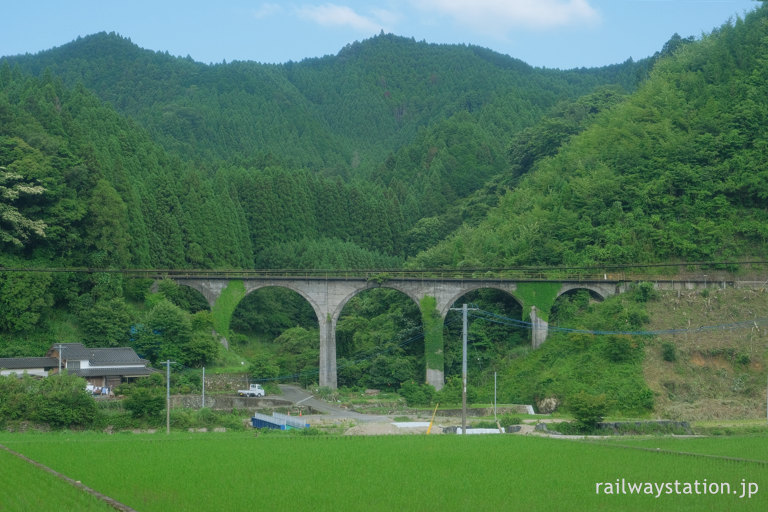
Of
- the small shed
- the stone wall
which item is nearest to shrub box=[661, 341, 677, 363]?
the stone wall

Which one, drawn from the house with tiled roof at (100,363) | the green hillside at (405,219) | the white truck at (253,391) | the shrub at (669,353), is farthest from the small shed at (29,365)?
the shrub at (669,353)

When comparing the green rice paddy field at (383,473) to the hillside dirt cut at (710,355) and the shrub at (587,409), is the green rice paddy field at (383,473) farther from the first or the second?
the hillside dirt cut at (710,355)

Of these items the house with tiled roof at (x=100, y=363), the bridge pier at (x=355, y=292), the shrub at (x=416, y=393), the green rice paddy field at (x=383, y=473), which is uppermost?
the bridge pier at (x=355, y=292)

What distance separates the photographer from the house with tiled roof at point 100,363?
4359 cm

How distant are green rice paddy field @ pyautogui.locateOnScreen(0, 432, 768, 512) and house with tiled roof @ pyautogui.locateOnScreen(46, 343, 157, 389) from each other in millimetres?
14364

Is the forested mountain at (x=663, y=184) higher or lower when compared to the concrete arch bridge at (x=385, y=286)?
higher

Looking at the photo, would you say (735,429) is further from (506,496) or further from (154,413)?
(154,413)

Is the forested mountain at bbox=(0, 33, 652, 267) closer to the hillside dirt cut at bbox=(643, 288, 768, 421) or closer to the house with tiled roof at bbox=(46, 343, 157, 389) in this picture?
the house with tiled roof at bbox=(46, 343, 157, 389)

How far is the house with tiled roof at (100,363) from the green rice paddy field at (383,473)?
14364mm

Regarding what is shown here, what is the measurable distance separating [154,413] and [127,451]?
951 cm

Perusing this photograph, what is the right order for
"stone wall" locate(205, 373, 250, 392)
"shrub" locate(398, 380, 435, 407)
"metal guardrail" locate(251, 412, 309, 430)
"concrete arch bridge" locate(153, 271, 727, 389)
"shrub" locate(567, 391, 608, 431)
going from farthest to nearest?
"concrete arch bridge" locate(153, 271, 727, 389) < "stone wall" locate(205, 373, 250, 392) < "shrub" locate(398, 380, 435, 407) < "metal guardrail" locate(251, 412, 309, 430) < "shrub" locate(567, 391, 608, 431)

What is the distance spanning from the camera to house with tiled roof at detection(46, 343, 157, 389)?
43.6m

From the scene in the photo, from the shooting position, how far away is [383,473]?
73.7ft

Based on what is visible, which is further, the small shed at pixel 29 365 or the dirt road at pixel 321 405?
the small shed at pixel 29 365
